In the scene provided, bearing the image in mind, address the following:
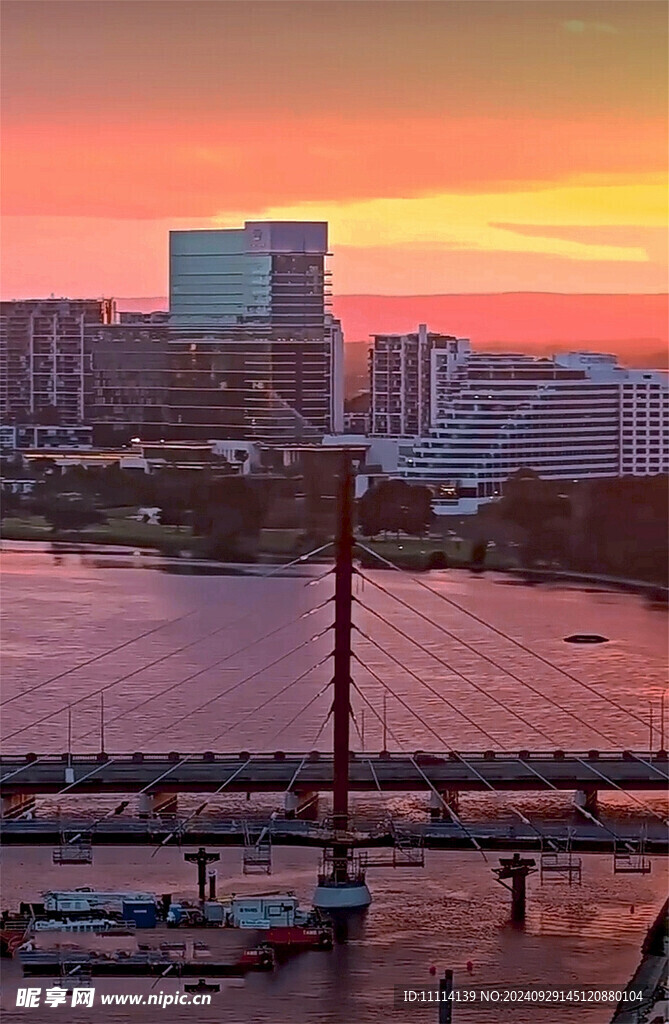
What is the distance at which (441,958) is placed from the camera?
3908 millimetres

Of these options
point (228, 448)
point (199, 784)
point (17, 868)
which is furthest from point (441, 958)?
point (228, 448)

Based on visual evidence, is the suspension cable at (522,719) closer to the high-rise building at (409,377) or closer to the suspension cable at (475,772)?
the suspension cable at (475,772)

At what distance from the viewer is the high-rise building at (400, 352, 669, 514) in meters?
15.0

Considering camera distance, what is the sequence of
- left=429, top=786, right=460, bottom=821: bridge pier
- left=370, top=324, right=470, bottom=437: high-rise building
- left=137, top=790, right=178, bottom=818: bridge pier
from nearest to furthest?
1. left=429, top=786, right=460, bottom=821: bridge pier
2. left=137, top=790, right=178, bottom=818: bridge pier
3. left=370, top=324, right=470, bottom=437: high-rise building

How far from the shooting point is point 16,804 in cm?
542

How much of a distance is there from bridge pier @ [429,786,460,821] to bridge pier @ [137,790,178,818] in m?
0.56

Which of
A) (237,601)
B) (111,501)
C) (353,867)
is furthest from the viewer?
(111,501)

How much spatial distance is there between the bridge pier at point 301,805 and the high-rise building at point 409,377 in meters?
9.20

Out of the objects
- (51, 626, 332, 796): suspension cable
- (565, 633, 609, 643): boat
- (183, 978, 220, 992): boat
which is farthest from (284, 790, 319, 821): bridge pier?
(565, 633, 609, 643): boat

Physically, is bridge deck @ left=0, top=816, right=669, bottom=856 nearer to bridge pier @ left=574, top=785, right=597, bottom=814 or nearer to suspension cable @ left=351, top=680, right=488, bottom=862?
suspension cable @ left=351, top=680, right=488, bottom=862

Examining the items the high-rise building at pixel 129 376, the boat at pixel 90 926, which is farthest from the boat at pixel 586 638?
the high-rise building at pixel 129 376

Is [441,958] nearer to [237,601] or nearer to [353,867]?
[353,867]

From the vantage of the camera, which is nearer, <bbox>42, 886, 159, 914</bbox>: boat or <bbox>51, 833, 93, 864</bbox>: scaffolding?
<bbox>42, 886, 159, 914</bbox>: boat

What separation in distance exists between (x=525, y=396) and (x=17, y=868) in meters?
11.3
